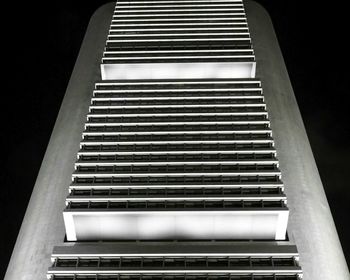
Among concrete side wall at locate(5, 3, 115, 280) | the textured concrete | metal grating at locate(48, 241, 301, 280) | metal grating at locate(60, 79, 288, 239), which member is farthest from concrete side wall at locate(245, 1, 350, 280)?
concrete side wall at locate(5, 3, 115, 280)

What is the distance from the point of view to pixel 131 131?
50062 mm

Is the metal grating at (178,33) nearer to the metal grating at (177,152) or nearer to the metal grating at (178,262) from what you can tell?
the metal grating at (177,152)

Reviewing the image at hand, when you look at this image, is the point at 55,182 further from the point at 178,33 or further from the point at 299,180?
the point at 178,33

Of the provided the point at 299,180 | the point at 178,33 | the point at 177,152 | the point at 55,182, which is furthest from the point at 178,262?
the point at 178,33

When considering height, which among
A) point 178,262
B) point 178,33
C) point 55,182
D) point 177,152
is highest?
point 178,33

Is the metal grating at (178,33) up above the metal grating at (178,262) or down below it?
above

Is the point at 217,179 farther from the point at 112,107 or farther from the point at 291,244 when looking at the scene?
the point at 112,107

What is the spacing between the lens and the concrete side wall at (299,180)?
4138 centimetres

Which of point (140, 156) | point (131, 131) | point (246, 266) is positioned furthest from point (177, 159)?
point (246, 266)

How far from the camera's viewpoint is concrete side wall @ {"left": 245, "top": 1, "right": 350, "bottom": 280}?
41.4 meters

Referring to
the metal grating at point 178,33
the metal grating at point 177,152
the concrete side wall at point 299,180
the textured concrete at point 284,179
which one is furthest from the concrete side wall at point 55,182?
the concrete side wall at point 299,180

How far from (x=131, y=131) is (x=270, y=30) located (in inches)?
1478

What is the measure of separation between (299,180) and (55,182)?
23.8 metres

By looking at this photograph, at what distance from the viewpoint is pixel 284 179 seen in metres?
49.1
